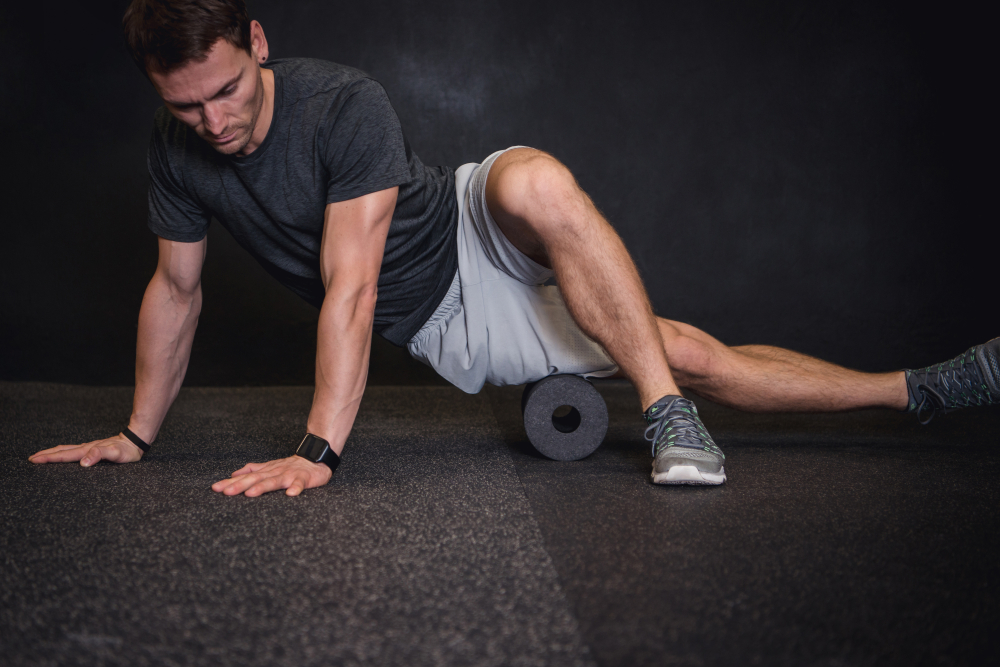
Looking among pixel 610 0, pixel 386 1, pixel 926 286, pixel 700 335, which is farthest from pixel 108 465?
pixel 926 286

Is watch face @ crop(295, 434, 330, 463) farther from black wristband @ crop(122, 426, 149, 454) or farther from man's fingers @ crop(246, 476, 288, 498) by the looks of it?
black wristband @ crop(122, 426, 149, 454)

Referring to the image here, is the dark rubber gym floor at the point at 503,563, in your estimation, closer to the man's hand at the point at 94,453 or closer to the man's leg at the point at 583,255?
the man's hand at the point at 94,453

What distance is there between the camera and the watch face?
3.61 feet

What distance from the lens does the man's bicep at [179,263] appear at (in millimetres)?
1309

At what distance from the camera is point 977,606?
0.67 meters

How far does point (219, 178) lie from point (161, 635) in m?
0.90

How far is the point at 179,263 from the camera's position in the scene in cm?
131

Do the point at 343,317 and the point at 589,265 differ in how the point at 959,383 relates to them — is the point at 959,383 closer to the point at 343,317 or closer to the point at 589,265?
the point at 589,265

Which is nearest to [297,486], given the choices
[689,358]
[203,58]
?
[203,58]

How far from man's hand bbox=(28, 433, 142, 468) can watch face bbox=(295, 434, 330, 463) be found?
42 centimetres

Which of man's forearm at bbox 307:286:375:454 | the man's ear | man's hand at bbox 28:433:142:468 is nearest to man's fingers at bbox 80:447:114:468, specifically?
man's hand at bbox 28:433:142:468

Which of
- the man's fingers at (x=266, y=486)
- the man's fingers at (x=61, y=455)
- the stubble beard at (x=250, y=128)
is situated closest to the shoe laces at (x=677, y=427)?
the man's fingers at (x=266, y=486)

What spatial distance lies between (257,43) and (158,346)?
0.61 m

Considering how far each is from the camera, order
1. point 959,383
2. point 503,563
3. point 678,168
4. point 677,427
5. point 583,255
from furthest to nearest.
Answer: point 678,168 → point 959,383 → point 583,255 → point 677,427 → point 503,563
